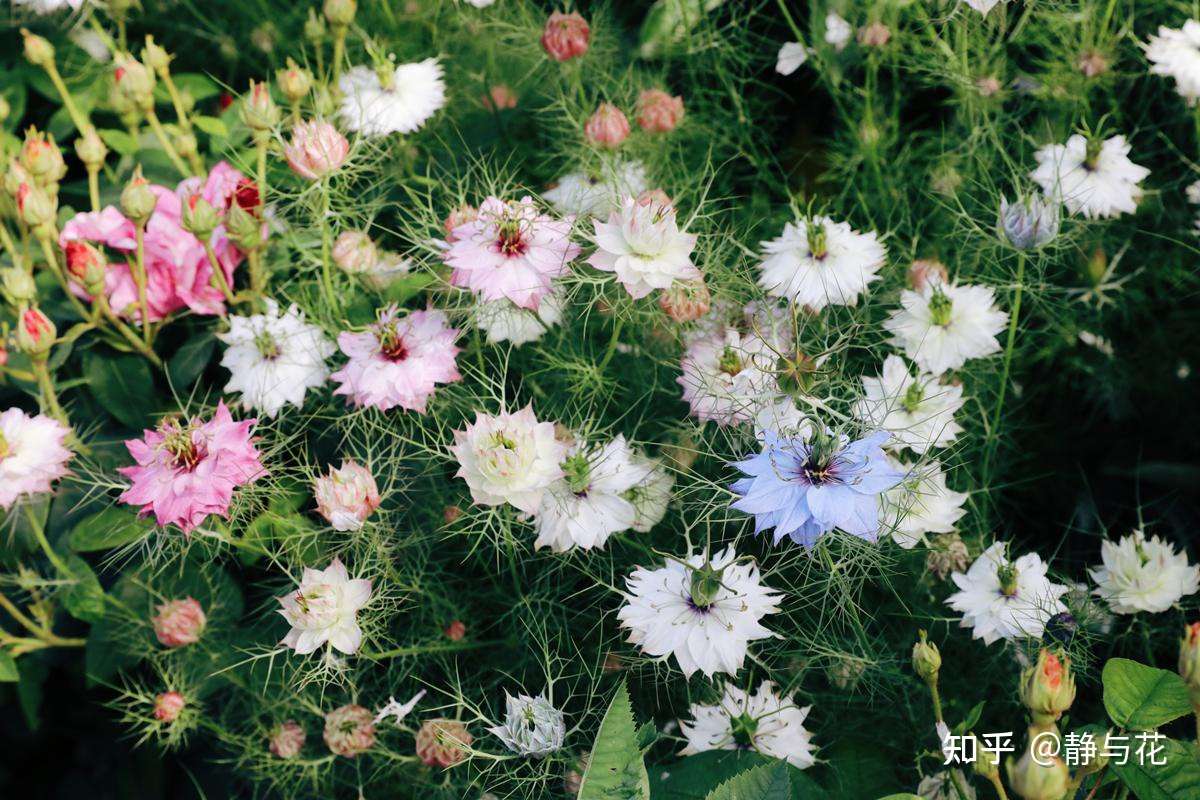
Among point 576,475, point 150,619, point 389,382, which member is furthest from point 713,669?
point 150,619

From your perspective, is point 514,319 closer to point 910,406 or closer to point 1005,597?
point 910,406

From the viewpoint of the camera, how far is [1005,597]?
0.90 m

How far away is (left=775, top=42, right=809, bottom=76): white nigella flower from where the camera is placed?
125cm

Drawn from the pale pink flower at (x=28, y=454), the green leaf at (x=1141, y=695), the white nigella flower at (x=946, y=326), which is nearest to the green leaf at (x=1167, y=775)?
the green leaf at (x=1141, y=695)

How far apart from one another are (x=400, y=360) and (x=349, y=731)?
0.35m

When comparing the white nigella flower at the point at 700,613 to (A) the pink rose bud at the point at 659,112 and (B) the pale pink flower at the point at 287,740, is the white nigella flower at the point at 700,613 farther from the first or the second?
(A) the pink rose bud at the point at 659,112

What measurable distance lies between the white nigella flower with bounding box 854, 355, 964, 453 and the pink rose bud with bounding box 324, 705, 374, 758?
0.54 metres

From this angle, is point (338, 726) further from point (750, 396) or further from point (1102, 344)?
point (1102, 344)

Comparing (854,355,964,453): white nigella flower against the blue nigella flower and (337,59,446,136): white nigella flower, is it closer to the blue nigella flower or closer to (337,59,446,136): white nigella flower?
the blue nigella flower

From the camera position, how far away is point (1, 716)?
4.21 ft

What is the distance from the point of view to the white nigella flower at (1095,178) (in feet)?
3.56

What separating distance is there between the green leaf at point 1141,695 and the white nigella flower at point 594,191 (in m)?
0.59

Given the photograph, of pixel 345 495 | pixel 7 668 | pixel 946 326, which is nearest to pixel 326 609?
pixel 345 495

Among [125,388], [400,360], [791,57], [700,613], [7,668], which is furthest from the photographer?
[791,57]
